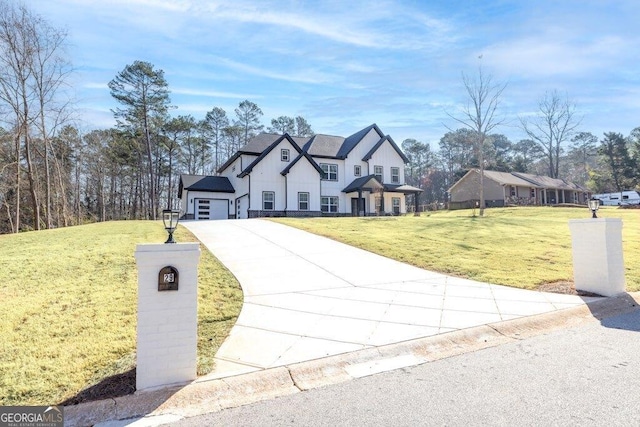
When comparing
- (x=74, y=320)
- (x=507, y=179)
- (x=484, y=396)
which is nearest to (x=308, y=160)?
(x=74, y=320)

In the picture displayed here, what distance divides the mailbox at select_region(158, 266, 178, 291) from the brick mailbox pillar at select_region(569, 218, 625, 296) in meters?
6.57

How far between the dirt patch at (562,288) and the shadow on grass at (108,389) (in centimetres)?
645

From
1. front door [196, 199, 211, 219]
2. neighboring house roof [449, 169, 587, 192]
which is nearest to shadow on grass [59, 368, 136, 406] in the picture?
front door [196, 199, 211, 219]

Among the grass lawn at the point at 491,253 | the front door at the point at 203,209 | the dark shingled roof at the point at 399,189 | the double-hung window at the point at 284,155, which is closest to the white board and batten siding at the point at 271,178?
the double-hung window at the point at 284,155

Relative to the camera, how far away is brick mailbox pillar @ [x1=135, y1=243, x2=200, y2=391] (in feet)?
9.36

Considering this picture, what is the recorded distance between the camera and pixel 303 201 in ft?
85.1

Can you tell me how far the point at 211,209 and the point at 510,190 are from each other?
34.3 meters

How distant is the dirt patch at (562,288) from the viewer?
576cm

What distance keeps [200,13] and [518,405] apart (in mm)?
10593

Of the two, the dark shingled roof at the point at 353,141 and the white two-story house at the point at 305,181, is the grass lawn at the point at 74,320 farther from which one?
the dark shingled roof at the point at 353,141

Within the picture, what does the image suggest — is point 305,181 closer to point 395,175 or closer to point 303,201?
point 303,201

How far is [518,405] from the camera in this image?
8.19ft

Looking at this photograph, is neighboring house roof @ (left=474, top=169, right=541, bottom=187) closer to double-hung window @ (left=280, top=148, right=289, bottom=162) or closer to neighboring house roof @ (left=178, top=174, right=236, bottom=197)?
double-hung window @ (left=280, top=148, right=289, bottom=162)

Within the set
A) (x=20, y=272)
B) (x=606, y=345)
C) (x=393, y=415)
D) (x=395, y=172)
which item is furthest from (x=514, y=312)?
(x=395, y=172)
